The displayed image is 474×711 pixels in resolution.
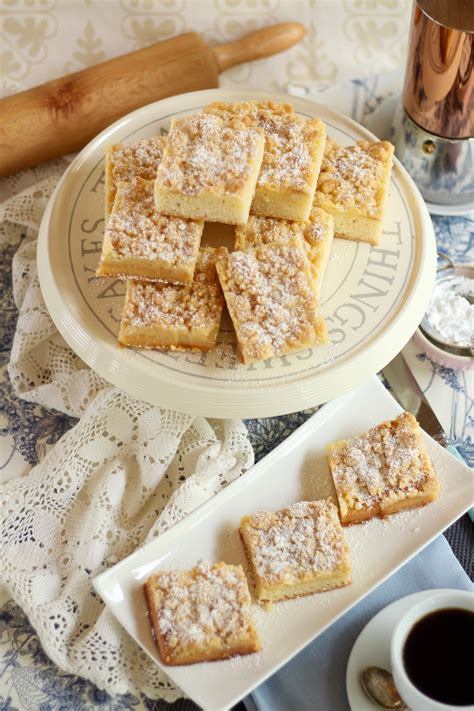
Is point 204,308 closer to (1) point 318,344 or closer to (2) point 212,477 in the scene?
(1) point 318,344

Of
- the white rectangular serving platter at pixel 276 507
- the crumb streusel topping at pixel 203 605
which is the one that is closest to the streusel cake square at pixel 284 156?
the white rectangular serving platter at pixel 276 507

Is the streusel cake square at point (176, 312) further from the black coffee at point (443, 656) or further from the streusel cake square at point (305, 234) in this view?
the black coffee at point (443, 656)

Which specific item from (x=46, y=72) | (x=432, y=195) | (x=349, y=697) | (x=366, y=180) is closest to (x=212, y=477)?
(x=349, y=697)

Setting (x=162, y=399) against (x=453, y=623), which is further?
(x=162, y=399)

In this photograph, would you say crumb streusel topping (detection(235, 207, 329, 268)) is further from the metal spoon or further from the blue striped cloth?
the metal spoon

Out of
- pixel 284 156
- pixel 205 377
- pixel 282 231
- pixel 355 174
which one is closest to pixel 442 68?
pixel 355 174

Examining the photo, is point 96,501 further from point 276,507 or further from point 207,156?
point 207,156

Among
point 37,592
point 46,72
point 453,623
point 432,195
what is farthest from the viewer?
point 46,72
